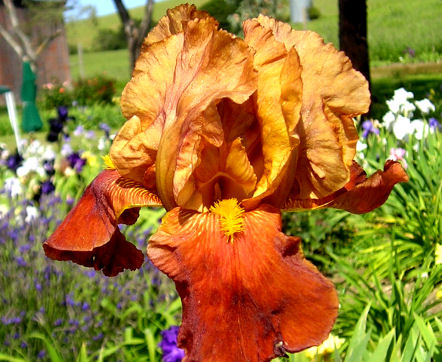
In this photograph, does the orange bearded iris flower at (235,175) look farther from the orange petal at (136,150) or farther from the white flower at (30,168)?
the white flower at (30,168)

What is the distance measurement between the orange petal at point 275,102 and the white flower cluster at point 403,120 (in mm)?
3679

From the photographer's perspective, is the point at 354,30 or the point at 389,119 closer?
the point at 389,119

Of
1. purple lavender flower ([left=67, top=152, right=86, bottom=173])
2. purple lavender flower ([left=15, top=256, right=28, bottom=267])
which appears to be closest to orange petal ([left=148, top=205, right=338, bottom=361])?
purple lavender flower ([left=15, top=256, right=28, bottom=267])

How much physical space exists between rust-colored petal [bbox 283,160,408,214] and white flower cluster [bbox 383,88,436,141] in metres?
3.52

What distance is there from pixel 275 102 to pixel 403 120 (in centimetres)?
377

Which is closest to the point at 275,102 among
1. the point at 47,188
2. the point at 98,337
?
the point at 98,337

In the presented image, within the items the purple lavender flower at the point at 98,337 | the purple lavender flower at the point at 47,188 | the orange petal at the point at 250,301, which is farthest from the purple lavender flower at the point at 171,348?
the purple lavender flower at the point at 47,188

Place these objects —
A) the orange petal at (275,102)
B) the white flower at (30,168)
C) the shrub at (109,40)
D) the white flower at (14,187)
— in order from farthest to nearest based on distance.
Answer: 1. the shrub at (109,40)
2. the white flower at (30,168)
3. the white flower at (14,187)
4. the orange petal at (275,102)

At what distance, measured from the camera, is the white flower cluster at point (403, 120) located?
4.51 metres

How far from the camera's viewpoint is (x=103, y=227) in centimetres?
110

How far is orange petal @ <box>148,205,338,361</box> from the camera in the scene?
0.90 m

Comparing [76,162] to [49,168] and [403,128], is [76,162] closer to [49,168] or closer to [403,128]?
[49,168]

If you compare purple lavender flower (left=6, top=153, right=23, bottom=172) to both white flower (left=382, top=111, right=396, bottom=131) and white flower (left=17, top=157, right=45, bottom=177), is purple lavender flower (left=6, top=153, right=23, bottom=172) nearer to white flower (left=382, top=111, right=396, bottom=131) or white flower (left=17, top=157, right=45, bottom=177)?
white flower (left=17, top=157, right=45, bottom=177)

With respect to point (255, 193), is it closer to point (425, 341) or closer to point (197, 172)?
point (197, 172)
